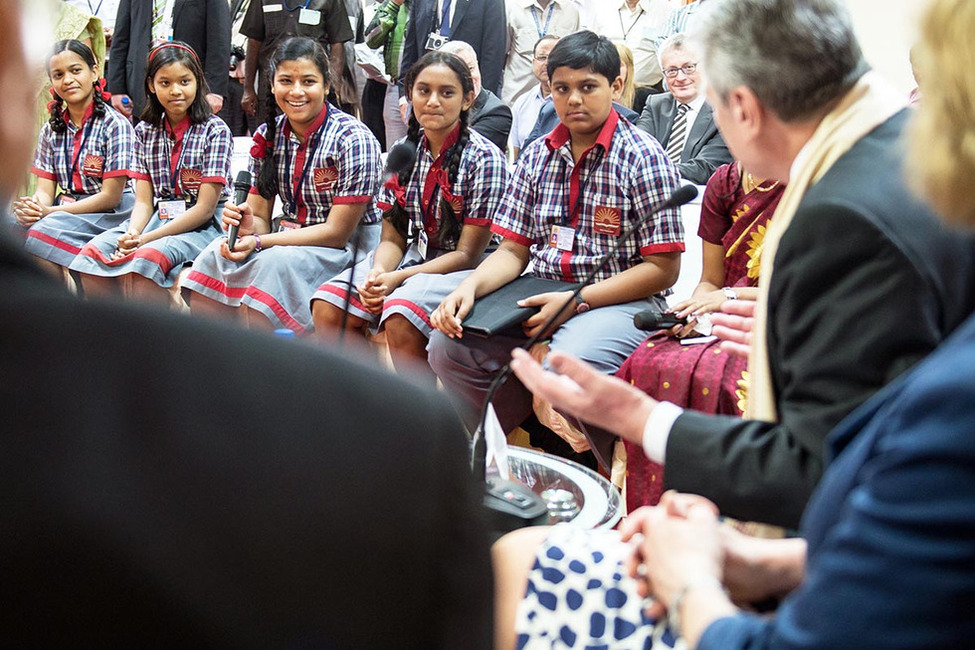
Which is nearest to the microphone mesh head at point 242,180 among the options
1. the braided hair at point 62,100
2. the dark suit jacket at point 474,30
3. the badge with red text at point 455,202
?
the badge with red text at point 455,202

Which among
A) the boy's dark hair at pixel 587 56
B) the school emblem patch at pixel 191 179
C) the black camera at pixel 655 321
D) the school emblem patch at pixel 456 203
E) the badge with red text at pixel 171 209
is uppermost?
the boy's dark hair at pixel 587 56

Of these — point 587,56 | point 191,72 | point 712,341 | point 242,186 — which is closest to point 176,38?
point 191,72

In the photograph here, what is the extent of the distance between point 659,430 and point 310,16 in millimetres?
4594

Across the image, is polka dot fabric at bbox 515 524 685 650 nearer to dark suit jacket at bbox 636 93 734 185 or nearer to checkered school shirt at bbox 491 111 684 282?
checkered school shirt at bbox 491 111 684 282

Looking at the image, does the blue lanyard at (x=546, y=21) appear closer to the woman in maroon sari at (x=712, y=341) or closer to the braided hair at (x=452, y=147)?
the braided hair at (x=452, y=147)

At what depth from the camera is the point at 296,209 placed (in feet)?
12.4

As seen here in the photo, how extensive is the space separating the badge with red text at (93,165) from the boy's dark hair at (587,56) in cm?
250

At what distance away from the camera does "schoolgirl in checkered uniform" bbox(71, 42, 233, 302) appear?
13.1 ft

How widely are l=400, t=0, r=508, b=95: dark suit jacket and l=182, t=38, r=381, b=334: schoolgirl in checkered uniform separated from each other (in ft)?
6.58

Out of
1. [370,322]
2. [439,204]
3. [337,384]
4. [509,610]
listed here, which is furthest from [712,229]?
[337,384]

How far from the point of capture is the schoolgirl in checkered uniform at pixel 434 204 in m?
3.25

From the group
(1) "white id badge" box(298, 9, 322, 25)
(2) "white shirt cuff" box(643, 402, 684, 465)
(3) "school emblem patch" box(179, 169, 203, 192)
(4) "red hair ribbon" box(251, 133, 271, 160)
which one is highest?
(1) "white id badge" box(298, 9, 322, 25)

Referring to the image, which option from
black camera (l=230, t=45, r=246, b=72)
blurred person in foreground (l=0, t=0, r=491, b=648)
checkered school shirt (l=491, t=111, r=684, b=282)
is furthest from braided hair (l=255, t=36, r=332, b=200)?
blurred person in foreground (l=0, t=0, r=491, b=648)

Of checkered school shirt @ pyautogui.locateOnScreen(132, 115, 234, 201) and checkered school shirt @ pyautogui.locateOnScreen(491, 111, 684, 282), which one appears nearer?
→ checkered school shirt @ pyautogui.locateOnScreen(491, 111, 684, 282)
